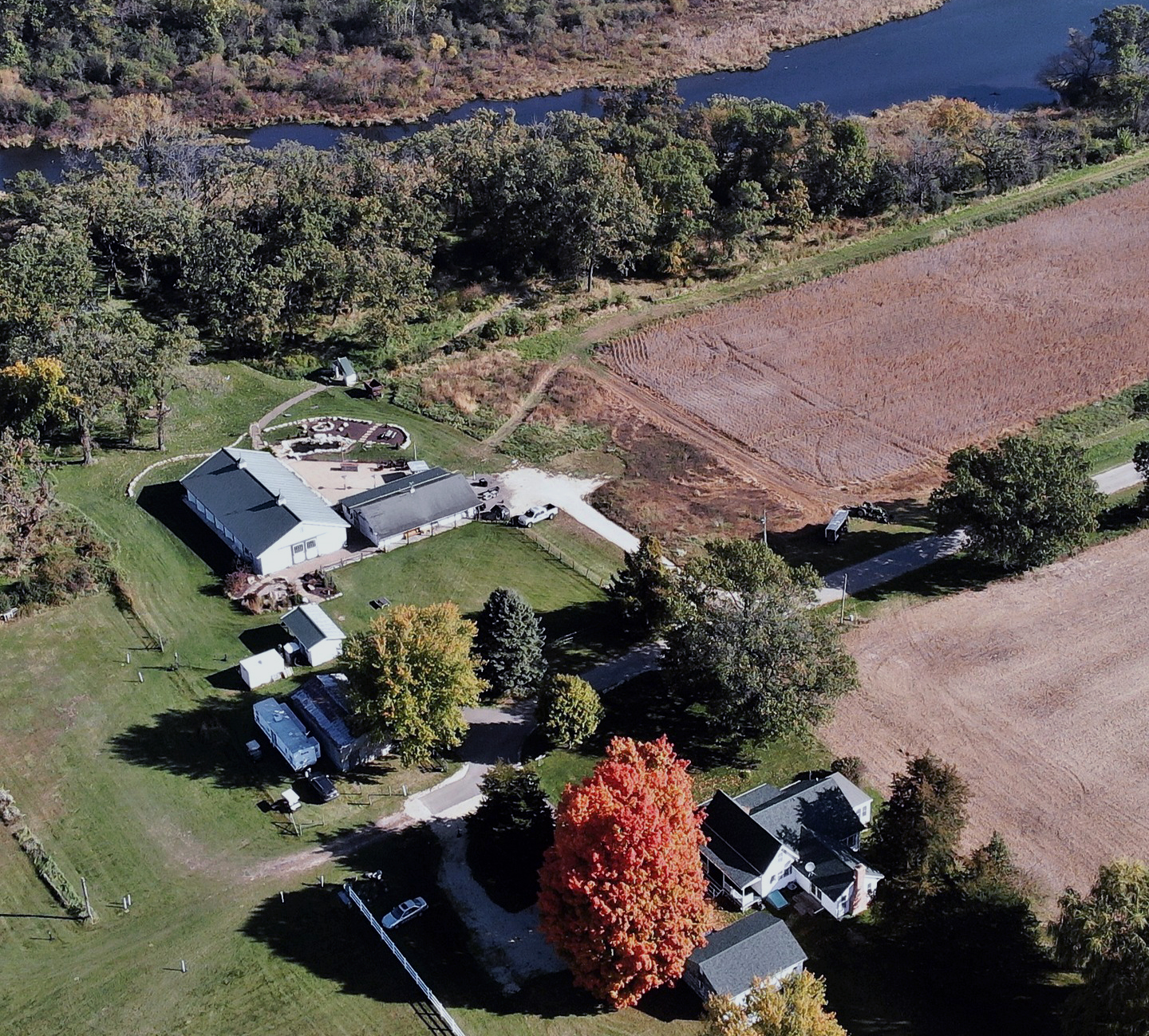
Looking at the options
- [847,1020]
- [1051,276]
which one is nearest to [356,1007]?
[847,1020]

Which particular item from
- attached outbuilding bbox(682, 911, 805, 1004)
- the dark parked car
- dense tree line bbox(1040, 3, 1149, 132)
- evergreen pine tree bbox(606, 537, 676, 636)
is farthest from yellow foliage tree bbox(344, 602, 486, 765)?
dense tree line bbox(1040, 3, 1149, 132)

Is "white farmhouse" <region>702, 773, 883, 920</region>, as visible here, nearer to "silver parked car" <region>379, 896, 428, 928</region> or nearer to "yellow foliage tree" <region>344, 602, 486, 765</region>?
"silver parked car" <region>379, 896, 428, 928</region>

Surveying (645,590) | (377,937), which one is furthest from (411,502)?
(377,937)

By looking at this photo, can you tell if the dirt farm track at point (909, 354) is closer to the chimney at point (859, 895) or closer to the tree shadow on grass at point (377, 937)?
the chimney at point (859, 895)

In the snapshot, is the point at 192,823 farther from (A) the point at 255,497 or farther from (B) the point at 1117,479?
(B) the point at 1117,479

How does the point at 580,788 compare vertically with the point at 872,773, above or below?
above

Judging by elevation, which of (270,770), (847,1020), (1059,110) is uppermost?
(1059,110)

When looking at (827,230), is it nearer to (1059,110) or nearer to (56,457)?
(1059,110)
